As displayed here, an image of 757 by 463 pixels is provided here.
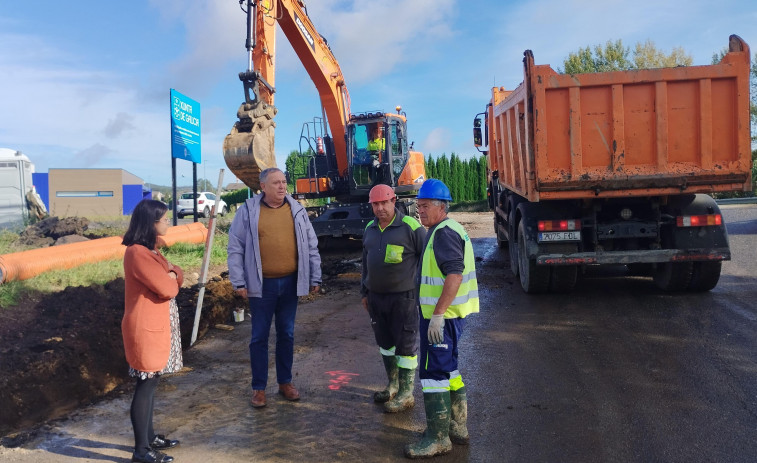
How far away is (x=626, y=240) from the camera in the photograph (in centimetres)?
782

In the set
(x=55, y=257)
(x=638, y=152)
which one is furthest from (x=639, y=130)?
(x=55, y=257)

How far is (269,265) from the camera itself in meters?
4.57

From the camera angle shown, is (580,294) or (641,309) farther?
(580,294)

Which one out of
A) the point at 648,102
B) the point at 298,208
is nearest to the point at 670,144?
the point at 648,102

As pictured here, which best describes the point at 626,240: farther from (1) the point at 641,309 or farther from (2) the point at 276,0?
(2) the point at 276,0

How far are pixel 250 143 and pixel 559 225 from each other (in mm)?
4324

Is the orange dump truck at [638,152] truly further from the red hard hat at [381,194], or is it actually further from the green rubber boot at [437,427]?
the green rubber boot at [437,427]

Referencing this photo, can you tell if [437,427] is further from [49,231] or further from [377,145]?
[49,231]

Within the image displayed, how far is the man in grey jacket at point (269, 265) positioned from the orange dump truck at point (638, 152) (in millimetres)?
3631

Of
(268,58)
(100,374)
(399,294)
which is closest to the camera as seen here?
(399,294)

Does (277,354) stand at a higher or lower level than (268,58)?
lower

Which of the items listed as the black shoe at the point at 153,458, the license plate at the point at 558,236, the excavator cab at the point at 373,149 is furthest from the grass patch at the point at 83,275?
the license plate at the point at 558,236

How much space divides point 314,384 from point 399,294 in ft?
4.07

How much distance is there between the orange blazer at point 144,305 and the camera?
3.56 meters
